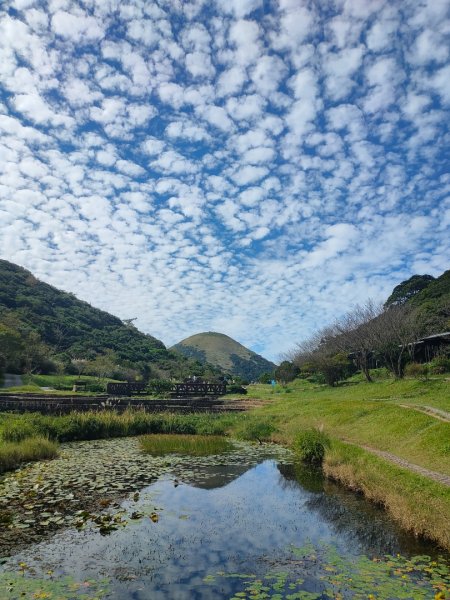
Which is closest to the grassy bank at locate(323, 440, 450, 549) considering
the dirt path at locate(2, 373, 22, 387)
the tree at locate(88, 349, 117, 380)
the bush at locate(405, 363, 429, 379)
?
the bush at locate(405, 363, 429, 379)

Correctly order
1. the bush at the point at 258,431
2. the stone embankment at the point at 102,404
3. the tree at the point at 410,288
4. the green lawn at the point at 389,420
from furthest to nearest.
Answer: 1. the tree at the point at 410,288
2. the stone embankment at the point at 102,404
3. the bush at the point at 258,431
4. the green lawn at the point at 389,420

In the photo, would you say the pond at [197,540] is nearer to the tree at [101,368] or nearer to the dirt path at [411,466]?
the dirt path at [411,466]

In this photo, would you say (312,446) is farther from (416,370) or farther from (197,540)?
(416,370)

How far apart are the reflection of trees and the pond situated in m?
0.03

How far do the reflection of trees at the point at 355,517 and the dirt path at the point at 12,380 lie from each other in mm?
42270

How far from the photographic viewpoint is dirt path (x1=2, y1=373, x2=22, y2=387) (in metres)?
49.3

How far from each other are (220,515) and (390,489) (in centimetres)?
493

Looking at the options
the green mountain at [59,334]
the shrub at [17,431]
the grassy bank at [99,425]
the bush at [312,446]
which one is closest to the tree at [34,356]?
the green mountain at [59,334]

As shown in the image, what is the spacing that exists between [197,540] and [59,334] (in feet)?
285

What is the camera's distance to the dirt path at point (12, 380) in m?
49.3

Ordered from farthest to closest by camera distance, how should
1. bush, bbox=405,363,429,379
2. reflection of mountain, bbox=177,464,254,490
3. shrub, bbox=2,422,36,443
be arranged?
bush, bbox=405,363,429,379 → shrub, bbox=2,422,36,443 → reflection of mountain, bbox=177,464,254,490

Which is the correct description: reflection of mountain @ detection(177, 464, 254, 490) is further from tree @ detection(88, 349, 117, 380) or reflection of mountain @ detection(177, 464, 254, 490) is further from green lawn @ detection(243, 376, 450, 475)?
tree @ detection(88, 349, 117, 380)

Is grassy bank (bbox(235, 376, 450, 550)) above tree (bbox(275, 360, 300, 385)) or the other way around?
the other way around

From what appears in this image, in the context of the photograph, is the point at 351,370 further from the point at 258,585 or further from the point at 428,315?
the point at 258,585
